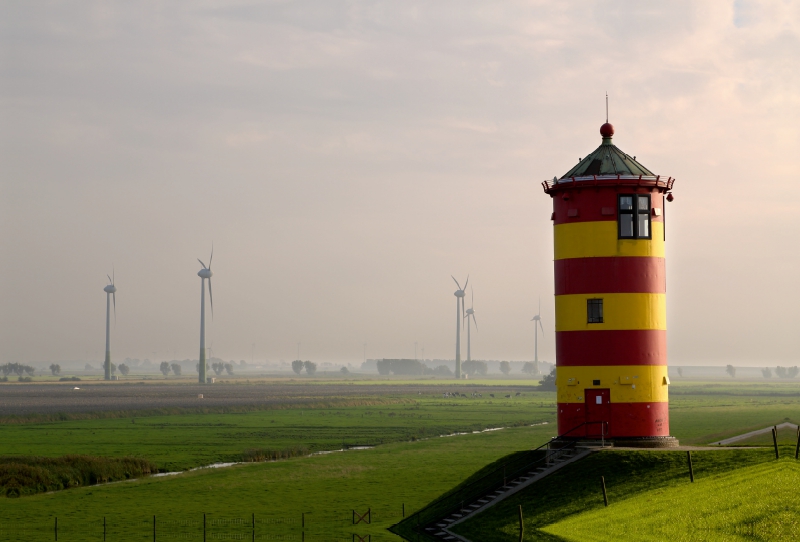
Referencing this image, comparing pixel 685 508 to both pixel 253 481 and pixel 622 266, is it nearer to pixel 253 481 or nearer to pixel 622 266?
pixel 622 266

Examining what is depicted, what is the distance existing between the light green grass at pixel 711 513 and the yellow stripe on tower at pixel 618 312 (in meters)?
7.09

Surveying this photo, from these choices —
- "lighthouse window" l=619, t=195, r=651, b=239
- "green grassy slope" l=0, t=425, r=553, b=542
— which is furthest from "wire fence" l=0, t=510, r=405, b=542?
"lighthouse window" l=619, t=195, r=651, b=239

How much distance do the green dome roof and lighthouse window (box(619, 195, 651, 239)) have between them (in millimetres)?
1114

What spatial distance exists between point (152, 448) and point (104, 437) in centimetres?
1542

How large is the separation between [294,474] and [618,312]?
3345cm

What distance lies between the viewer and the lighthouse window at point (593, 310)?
36531mm

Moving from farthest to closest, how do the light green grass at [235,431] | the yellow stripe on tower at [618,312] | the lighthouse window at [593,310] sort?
the light green grass at [235,431]
the lighthouse window at [593,310]
the yellow stripe on tower at [618,312]

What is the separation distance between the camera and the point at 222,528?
43.1 m

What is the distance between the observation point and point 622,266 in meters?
36.4

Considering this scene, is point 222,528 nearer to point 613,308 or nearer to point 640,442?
point 640,442

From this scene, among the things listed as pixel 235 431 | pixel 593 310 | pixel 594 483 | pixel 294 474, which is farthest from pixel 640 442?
pixel 235 431

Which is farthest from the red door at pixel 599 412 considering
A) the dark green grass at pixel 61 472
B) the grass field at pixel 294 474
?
the dark green grass at pixel 61 472

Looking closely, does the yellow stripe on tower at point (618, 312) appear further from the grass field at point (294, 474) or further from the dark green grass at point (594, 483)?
the grass field at point (294, 474)

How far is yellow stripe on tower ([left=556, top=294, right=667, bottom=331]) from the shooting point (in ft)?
119
